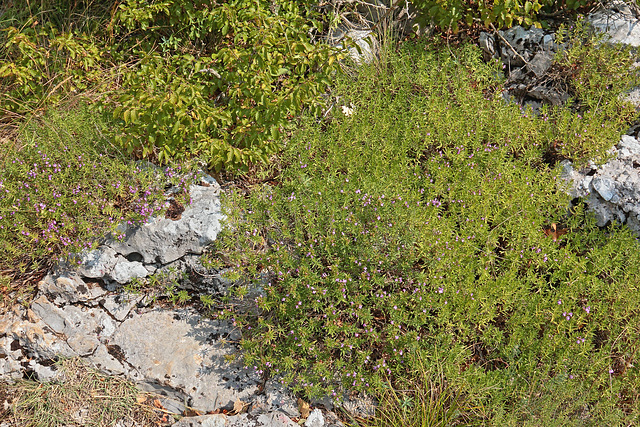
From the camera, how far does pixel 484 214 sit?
12.4 feet

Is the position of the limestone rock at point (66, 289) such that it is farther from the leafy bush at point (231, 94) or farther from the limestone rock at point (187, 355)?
the leafy bush at point (231, 94)

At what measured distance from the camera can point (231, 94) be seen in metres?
3.88

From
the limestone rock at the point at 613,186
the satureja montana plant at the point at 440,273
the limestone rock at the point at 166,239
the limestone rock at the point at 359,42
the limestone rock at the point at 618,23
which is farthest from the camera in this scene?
the limestone rock at the point at 359,42

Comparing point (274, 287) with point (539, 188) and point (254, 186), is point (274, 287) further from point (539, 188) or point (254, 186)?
point (539, 188)

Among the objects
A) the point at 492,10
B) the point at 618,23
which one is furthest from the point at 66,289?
the point at 618,23

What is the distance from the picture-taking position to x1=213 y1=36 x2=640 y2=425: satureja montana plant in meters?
3.13

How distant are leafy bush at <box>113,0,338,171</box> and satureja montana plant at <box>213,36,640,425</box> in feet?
1.45

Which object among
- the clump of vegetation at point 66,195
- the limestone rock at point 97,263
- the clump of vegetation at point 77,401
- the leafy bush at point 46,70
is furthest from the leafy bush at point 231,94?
the clump of vegetation at point 77,401

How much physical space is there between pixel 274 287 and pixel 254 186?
1063mm

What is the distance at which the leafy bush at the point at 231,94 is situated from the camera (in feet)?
11.8

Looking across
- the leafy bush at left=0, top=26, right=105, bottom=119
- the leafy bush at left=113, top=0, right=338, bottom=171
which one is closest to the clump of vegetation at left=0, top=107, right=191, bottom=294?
the leafy bush at left=113, top=0, right=338, bottom=171

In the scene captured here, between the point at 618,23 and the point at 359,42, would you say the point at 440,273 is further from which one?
the point at 618,23

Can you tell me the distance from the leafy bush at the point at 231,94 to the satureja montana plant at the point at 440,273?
44 centimetres

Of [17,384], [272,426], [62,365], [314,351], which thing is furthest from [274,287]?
[17,384]
